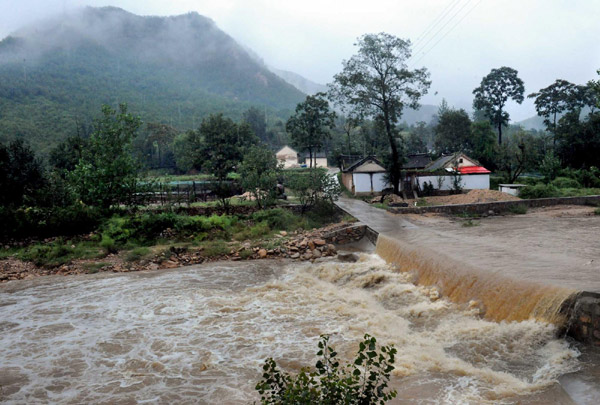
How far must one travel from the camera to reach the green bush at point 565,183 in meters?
24.6

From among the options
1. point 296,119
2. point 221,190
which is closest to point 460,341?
point 221,190

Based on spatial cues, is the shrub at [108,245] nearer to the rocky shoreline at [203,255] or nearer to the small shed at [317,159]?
the rocky shoreline at [203,255]

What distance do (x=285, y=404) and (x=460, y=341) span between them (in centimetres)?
461

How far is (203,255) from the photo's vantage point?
45.5 ft

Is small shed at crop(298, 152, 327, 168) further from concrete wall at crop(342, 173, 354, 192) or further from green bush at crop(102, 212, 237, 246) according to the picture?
green bush at crop(102, 212, 237, 246)

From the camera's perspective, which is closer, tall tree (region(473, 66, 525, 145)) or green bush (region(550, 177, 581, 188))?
green bush (region(550, 177, 581, 188))

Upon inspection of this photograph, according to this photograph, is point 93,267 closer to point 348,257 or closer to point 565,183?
point 348,257

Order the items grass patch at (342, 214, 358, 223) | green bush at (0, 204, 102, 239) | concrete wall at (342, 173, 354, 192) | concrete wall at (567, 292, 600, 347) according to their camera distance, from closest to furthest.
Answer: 1. concrete wall at (567, 292, 600, 347)
2. green bush at (0, 204, 102, 239)
3. grass patch at (342, 214, 358, 223)
4. concrete wall at (342, 173, 354, 192)

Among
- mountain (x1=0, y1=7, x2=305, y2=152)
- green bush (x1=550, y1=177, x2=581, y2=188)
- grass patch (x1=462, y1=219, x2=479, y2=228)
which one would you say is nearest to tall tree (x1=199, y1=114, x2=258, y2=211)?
grass patch (x1=462, y1=219, x2=479, y2=228)

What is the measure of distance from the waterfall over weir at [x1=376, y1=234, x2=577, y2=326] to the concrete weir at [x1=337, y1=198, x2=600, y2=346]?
1 cm

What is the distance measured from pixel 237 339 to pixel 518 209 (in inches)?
591

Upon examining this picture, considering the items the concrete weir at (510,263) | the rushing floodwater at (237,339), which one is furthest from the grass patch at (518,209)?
the rushing floodwater at (237,339)

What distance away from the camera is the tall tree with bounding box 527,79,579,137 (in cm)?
3891

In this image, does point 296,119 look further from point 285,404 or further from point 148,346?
point 285,404
